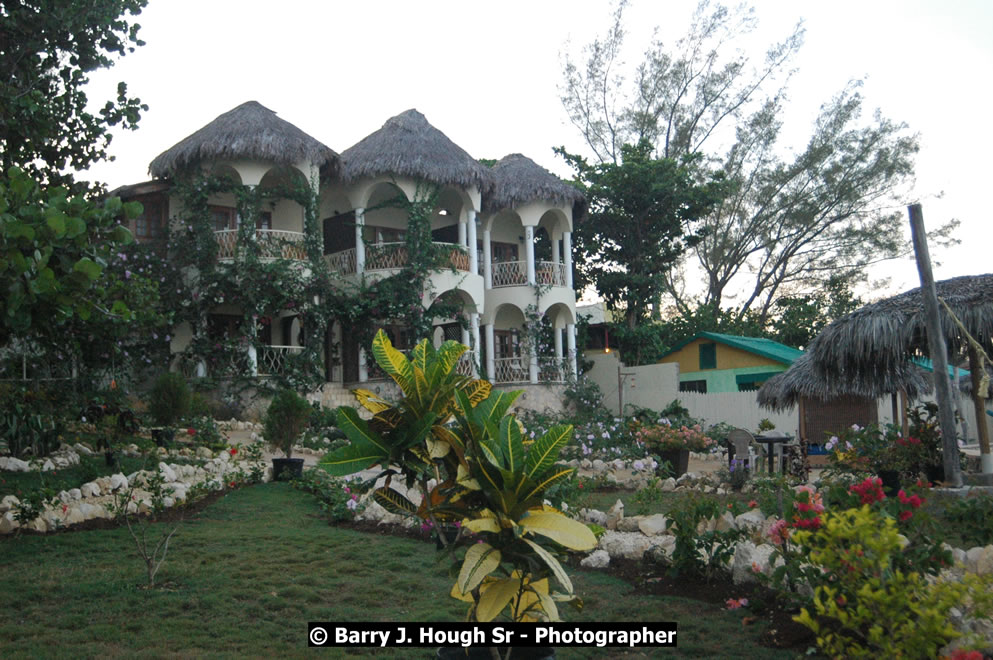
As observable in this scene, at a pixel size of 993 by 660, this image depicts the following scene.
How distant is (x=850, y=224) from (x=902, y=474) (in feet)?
74.9

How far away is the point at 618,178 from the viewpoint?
25375 mm

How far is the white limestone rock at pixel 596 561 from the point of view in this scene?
615 centimetres

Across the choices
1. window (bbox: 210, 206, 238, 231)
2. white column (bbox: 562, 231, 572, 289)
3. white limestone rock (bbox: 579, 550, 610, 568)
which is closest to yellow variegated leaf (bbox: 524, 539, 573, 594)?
white limestone rock (bbox: 579, 550, 610, 568)

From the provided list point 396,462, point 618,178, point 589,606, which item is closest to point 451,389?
point 396,462

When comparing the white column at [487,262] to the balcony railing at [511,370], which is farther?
the white column at [487,262]

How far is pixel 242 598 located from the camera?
5.26 m

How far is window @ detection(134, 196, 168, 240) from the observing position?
18797 millimetres

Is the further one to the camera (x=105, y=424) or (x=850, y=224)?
(x=850, y=224)

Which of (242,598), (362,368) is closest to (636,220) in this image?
(362,368)

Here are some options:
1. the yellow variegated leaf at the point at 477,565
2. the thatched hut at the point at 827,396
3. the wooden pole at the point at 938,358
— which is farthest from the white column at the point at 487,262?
the yellow variegated leaf at the point at 477,565

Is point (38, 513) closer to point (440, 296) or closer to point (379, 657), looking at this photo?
point (379, 657)

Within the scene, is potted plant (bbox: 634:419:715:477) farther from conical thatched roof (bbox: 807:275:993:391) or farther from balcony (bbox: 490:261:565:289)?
balcony (bbox: 490:261:565:289)

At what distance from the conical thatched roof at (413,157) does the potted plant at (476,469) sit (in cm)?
1682

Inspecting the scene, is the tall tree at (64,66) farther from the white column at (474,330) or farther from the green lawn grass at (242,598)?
the white column at (474,330)
